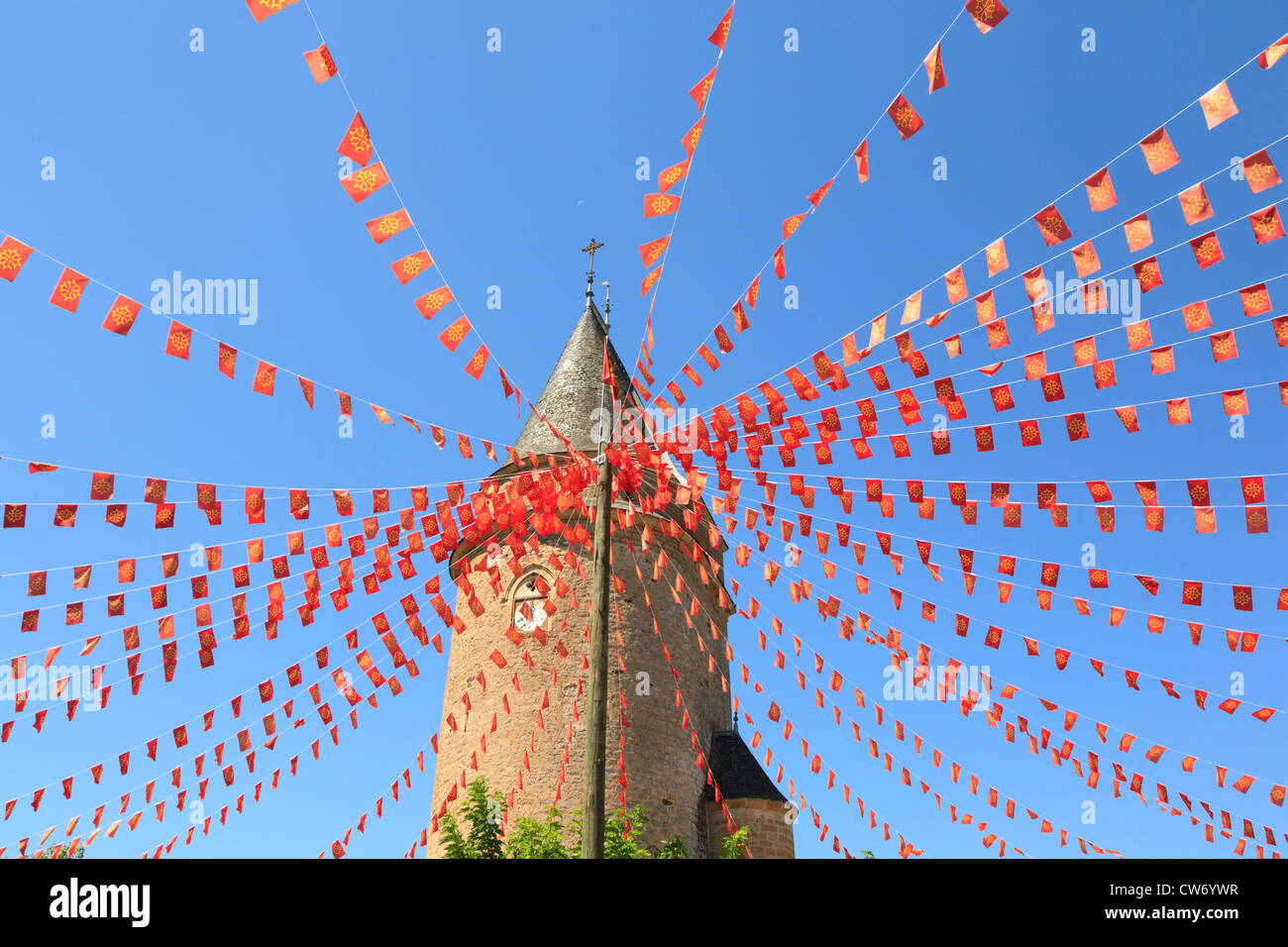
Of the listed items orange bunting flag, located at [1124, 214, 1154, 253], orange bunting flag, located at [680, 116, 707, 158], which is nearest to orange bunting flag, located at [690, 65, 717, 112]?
orange bunting flag, located at [680, 116, 707, 158]

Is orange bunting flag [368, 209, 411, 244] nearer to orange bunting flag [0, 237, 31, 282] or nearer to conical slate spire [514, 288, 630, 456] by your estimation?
orange bunting flag [0, 237, 31, 282]

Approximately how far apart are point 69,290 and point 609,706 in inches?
364

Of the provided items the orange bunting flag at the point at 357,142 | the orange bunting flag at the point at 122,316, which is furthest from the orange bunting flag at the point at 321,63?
the orange bunting flag at the point at 122,316

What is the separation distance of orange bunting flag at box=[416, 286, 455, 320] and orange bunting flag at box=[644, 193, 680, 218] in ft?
5.75

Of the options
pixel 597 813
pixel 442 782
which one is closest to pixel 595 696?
pixel 597 813

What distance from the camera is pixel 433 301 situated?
7352mm

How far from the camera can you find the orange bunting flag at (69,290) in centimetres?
690

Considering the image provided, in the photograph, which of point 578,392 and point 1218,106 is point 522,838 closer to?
point 578,392

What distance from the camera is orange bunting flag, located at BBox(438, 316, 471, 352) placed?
24.6 ft
